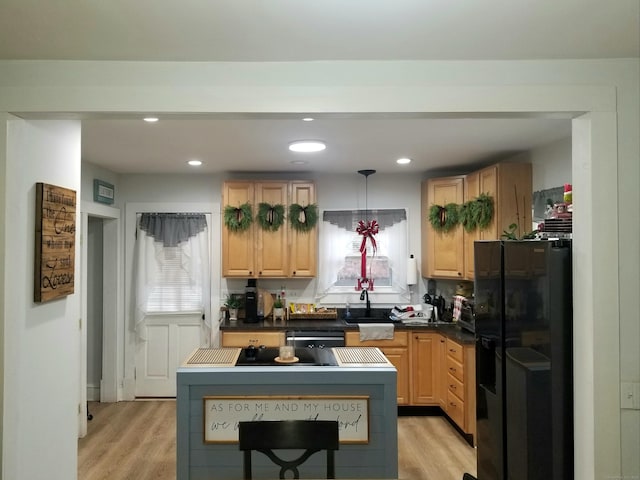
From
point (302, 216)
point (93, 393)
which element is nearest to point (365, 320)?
point (302, 216)

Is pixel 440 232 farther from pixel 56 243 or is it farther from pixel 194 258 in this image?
pixel 56 243

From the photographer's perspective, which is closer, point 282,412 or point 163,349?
point 282,412

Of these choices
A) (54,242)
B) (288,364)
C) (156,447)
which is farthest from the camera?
(156,447)

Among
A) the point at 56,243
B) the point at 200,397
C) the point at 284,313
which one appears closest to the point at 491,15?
the point at 56,243

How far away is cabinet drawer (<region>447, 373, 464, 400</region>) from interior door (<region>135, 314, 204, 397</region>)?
265 cm

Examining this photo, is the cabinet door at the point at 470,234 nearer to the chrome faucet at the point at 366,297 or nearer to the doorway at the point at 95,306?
the chrome faucet at the point at 366,297

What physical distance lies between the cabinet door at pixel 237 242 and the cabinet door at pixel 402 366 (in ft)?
5.51

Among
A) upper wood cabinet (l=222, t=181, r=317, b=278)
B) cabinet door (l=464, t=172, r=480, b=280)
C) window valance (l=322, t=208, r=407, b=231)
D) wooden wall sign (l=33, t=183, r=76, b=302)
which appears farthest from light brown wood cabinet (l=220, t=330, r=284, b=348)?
wooden wall sign (l=33, t=183, r=76, b=302)

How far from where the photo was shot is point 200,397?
2.59 meters

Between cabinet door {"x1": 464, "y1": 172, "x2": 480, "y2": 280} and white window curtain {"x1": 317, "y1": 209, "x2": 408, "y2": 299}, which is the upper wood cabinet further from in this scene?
cabinet door {"x1": 464, "y1": 172, "x2": 480, "y2": 280}

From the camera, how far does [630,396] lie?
6.00ft

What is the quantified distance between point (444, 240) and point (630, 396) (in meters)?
2.83

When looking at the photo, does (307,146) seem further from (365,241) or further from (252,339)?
(252,339)

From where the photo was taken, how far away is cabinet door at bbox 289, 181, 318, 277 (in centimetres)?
473
